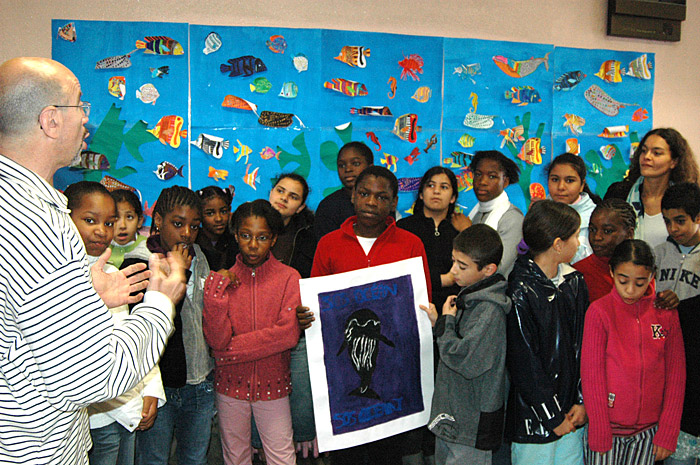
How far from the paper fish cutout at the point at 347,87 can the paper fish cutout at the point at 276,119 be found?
408 mm

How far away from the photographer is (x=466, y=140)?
4.87m

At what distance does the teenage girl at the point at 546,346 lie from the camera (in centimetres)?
227

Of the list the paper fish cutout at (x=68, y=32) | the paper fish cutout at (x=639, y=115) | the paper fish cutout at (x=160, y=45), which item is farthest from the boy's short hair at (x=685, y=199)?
the paper fish cutout at (x=68, y=32)

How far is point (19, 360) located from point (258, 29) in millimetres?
3657

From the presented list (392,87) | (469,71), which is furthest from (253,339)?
(469,71)

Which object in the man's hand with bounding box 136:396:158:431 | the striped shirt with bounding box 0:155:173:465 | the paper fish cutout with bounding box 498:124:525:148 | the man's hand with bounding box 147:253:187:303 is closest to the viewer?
the striped shirt with bounding box 0:155:173:465

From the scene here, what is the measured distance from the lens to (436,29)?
479 centimetres

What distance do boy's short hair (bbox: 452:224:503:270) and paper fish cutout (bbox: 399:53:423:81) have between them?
105 inches

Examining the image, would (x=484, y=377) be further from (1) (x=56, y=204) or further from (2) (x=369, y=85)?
(2) (x=369, y=85)

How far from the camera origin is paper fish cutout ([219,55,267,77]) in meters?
4.32

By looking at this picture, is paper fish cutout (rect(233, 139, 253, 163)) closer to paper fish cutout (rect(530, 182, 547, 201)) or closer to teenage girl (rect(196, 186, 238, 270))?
teenage girl (rect(196, 186, 238, 270))

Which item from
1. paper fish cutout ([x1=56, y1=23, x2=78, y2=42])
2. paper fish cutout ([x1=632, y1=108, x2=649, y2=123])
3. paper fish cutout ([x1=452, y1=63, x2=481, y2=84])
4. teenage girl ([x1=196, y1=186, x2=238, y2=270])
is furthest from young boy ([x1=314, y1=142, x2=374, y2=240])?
paper fish cutout ([x1=632, y1=108, x2=649, y2=123])

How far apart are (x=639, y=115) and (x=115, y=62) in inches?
189

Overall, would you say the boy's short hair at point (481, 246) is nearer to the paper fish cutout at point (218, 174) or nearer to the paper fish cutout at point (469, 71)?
the paper fish cutout at point (218, 174)
